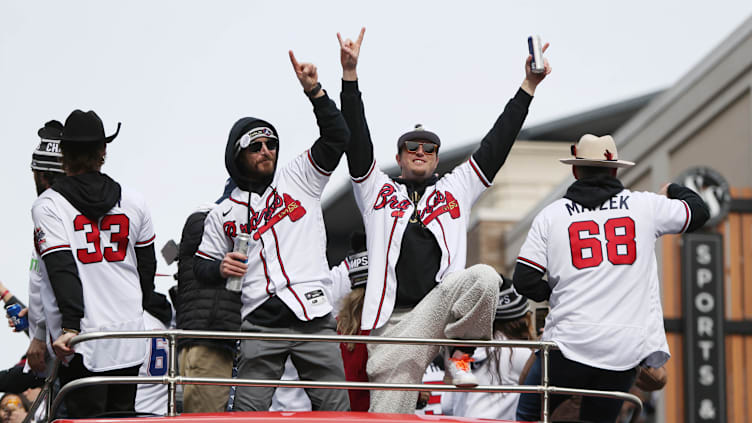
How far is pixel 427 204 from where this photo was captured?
7.59 metres

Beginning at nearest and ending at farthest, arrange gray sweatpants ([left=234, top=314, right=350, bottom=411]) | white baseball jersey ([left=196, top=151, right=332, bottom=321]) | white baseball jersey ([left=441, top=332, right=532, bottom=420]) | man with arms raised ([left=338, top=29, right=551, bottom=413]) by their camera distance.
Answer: man with arms raised ([left=338, top=29, right=551, bottom=413]) → gray sweatpants ([left=234, top=314, right=350, bottom=411]) → white baseball jersey ([left=196, top=151, right=332, bottom=321]) → white baseball jersey ([left=441, top=332, right=532, bottom=420])

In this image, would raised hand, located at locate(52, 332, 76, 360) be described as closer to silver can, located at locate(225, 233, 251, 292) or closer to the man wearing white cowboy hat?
silver can, located at locate(225, 233, 251, 292)

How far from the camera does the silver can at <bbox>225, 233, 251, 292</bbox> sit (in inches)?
269

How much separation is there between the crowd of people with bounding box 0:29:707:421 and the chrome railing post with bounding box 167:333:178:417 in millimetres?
1091

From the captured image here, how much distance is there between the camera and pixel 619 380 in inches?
285

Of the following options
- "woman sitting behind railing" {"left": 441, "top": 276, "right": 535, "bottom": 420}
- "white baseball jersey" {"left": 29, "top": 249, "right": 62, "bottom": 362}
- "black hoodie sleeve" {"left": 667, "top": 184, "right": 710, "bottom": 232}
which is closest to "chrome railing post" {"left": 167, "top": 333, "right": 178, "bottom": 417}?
"white baseball jersey" {"left": 29, "top": 249, "right": 62, "bottom": 362}

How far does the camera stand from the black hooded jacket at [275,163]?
23.0 feet

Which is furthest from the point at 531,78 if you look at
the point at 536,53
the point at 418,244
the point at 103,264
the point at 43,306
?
the point at 43,306

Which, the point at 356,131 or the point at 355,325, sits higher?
the point at 356,131

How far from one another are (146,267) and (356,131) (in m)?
1.54

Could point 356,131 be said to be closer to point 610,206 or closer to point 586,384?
point 610,206

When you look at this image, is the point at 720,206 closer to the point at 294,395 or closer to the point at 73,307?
the point at 294,395

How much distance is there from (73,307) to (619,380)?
10.4 ft

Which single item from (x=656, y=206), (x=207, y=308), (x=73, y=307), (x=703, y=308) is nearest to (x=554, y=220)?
(x=656, y=206)
